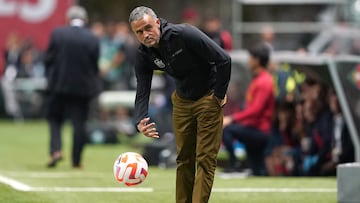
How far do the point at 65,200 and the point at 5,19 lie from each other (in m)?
17.4

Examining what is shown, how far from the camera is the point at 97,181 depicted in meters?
13.5

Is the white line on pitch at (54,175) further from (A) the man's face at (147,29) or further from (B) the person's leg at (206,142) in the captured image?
(A) the man's face at (147,29)

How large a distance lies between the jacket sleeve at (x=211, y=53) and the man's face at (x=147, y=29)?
27 cm

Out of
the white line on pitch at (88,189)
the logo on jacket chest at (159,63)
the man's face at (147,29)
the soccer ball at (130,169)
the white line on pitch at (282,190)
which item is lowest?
the white line on pitch at (282,190)

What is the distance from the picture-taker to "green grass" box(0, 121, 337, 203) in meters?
11.2

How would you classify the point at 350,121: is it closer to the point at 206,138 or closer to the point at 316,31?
the point at 206,138

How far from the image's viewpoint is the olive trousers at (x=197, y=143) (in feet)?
31.4

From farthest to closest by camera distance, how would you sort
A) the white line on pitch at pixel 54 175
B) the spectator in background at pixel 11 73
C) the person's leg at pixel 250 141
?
the spectator in background at pixel 11 73 < the person's leg at pixel 250 141 < the white line on pitch at pixel 54 175

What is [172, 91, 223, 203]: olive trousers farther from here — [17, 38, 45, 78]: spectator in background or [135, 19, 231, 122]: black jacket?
[17, 38, 45, 78]: spectator in background

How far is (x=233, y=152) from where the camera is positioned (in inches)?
619

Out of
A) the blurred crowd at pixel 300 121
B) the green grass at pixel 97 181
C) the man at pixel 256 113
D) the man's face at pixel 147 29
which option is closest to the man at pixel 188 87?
the man's face at pixel 147 29

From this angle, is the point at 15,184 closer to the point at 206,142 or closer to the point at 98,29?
the point at 206,142

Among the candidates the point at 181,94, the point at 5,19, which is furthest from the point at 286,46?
the point at 181,94

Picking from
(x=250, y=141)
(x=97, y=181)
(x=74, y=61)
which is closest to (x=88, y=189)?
(x=97, y=181)
